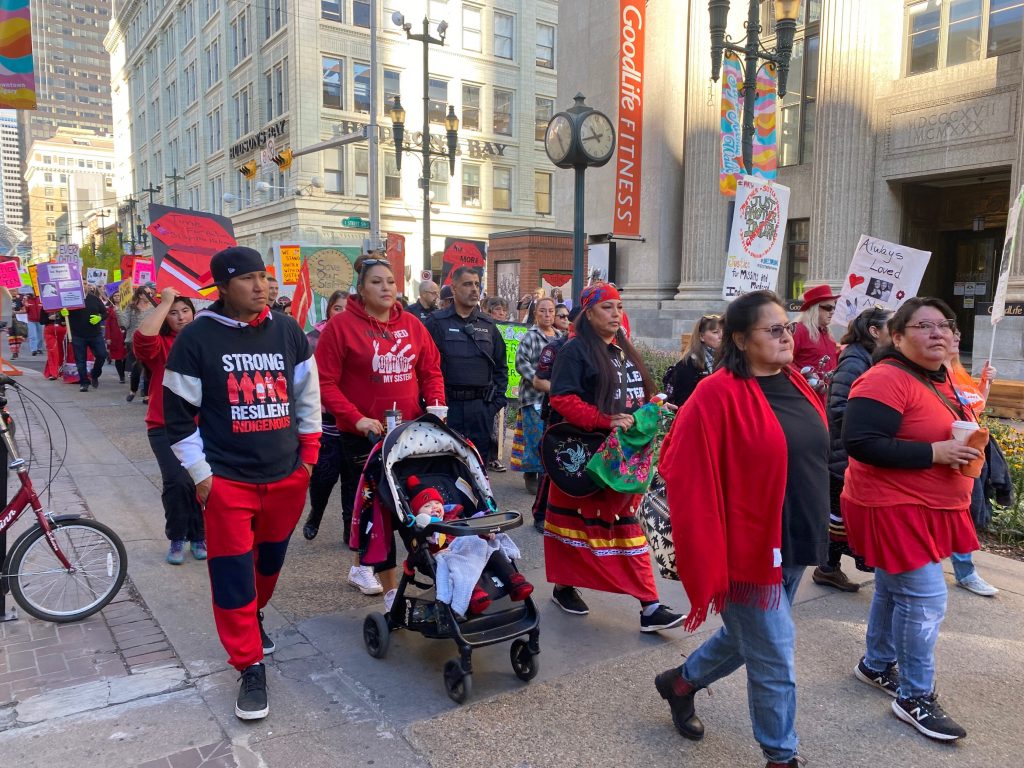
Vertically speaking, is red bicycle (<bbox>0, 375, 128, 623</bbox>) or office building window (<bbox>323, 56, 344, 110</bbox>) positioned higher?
office building window (<bbox>323, 56, 344, 110</bbox>)

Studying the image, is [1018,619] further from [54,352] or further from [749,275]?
[54,352]

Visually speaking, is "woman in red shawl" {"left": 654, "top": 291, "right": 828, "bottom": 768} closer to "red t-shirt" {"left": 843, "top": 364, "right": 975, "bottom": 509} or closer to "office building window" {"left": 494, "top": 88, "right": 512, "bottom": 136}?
"red t-shirt" {"left": 843, "top": 364, "right": 975, "bottom": 509}

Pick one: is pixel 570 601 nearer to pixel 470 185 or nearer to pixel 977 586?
pixel 977 586

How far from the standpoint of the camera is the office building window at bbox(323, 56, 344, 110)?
118ft

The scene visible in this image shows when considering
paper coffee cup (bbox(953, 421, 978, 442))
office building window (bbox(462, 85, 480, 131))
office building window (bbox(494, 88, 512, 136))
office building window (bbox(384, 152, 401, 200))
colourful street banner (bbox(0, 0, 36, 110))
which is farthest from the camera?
office building window (bbox(494, 88, 512, 136))

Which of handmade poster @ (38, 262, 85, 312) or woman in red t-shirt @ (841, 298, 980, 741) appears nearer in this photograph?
woman in red t-shirt @ (841, 298, 980, 741)

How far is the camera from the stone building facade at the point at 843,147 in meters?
13.1

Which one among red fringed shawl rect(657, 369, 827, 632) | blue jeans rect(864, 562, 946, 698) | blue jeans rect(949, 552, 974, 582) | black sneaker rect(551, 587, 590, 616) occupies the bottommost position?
black sneaker rect(551, 587, 590, 616)

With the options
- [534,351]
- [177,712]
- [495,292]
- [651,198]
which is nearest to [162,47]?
[495,292]

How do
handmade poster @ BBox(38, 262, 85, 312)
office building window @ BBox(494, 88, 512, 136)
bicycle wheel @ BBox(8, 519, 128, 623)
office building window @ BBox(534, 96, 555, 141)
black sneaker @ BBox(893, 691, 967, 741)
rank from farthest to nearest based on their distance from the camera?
1. office building window @ BBox(534, 96, 555, 141)
2. office building window @ BBox(494, 88, 512, 136)
3. handmade poster @ BBox(38, 262, 85, 312)
4. bicycle wheel @ BBox(8, 519, 128, 623)
5. black sneaker @ BBox(893, 691, 967, 741)

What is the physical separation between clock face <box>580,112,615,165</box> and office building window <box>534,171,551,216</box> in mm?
34421

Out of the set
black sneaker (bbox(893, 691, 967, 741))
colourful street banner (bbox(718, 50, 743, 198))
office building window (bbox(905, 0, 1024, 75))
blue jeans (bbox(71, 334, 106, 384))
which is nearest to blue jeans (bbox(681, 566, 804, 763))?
black sneaker (bbox(893, 691, 967, 741))

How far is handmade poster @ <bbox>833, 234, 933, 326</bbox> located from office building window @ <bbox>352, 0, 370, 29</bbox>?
34410 millimetres

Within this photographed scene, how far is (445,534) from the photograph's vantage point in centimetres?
382
